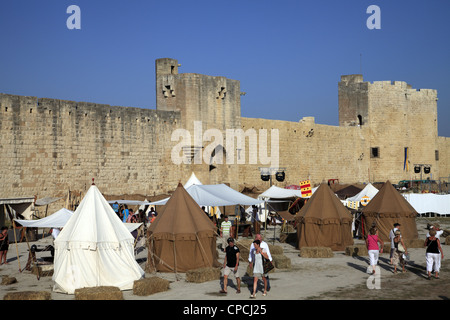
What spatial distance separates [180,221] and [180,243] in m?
0.48

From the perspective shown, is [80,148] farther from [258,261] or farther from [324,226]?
[258,261]

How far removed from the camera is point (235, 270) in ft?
34.7

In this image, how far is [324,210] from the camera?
1670cm

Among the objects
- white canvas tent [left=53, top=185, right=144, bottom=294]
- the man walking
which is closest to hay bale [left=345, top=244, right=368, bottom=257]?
the man walking

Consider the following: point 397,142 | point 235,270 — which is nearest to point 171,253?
point 235,270

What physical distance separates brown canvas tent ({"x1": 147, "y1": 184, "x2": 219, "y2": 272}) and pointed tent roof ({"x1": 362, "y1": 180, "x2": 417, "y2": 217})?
6430 mm

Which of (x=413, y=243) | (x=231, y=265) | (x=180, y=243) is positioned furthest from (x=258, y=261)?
(x=413, y=243)

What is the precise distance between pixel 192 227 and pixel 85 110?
11678 millimetres

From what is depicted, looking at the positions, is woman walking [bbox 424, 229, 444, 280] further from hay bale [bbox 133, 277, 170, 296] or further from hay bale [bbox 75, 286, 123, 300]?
A: hay bale [bbox 75, 286, 123, 300]

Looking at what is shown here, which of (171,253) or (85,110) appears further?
(85,110)

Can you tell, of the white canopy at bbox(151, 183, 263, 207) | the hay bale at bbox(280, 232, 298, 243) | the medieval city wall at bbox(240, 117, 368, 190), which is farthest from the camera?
the medieval city wall at bbox(240, 117, 368, 190)

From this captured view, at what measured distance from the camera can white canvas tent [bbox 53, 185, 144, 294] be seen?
10984mm

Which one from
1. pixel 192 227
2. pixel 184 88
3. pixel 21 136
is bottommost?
pixel 192 227

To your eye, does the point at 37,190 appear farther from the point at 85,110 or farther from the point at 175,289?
the point at 175,289
